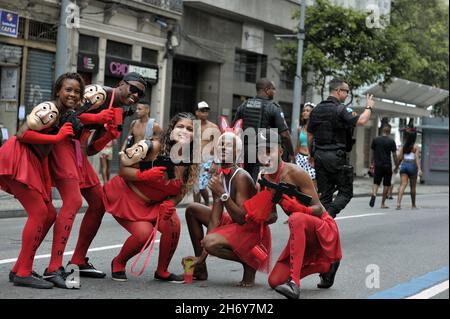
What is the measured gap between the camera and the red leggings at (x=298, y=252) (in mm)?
5887

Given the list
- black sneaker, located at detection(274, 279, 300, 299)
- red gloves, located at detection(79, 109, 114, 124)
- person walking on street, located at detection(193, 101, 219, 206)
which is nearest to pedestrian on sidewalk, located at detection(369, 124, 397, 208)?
person walking on street, located at detection(193, 101, 219, 206)

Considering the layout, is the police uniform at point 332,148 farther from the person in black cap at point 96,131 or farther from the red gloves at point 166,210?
the person in black cap at point 96,131

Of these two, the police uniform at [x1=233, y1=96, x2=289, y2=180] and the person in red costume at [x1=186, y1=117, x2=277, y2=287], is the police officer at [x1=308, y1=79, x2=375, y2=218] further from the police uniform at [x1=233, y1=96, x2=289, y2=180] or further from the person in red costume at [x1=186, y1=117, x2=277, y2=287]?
the police uniform at [x1=233, y1=96, x2=289, y2=180]

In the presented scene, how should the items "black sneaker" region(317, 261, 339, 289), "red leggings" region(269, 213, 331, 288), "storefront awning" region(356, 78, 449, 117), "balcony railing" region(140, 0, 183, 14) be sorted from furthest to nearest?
"storefront awning" region(356, 78, 449, 117) < "balcony railing" region(140, 0, 183, 14) < "black sneaker" region(317, 261, 339, 289) < "red leggings" region(269, 213, 331, 288)

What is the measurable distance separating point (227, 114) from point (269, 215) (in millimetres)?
20119

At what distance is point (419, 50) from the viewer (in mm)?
31891

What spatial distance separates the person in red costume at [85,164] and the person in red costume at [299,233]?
3.95 ft

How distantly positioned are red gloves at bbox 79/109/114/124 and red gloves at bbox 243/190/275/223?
125 cm

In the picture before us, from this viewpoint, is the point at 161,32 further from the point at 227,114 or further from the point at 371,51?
the point at 371,51

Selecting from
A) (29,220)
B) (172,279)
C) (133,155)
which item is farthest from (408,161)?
(29,220)

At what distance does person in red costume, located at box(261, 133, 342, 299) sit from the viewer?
589 centimetres

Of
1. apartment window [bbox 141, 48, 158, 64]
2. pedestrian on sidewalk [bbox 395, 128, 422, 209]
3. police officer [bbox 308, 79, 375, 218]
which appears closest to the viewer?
police officer [bbox 308, 79, 375, 218]

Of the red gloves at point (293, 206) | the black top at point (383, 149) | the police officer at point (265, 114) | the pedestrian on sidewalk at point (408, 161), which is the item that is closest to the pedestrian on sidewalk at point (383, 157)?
the black top at point (383, 149)
